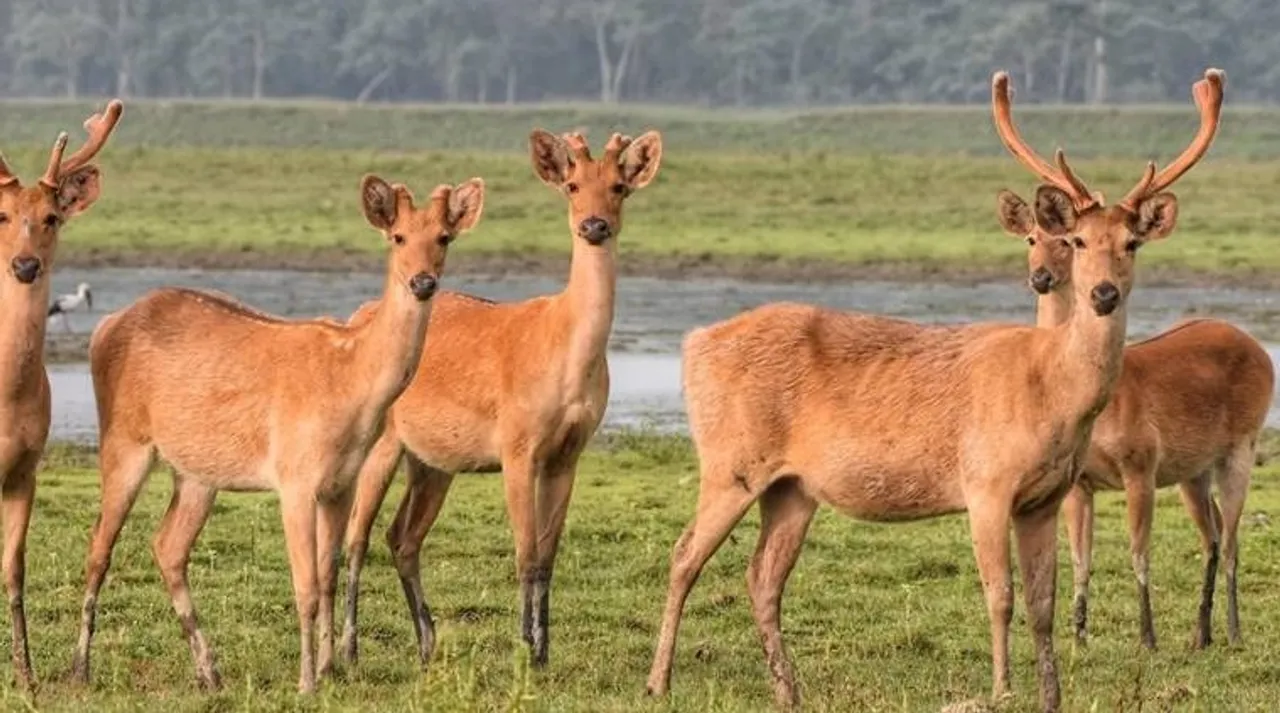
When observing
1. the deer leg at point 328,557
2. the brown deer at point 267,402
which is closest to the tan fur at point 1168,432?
the brown deer at point 267,402

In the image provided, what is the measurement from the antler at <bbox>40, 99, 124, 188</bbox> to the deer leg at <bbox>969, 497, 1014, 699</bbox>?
3660 millimetres

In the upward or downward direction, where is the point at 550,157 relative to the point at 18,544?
upward

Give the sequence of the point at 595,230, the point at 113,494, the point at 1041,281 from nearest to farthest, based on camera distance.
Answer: the point at 113,494
the point at 595,230
the point at 1041,281

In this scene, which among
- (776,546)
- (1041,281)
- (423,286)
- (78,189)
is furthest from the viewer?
(1041,281)

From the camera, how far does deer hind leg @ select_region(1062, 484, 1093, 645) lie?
41.5 feet

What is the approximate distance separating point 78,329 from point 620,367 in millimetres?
6447

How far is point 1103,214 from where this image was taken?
10.2m

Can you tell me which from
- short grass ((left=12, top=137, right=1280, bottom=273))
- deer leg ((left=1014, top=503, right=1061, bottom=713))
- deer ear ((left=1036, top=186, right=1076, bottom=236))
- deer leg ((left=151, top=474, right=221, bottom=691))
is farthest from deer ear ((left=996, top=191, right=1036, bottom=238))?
short grass ((left=12, top=137, right=1280, bottom=273))

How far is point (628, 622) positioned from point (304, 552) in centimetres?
225

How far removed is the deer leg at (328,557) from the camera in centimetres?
1108

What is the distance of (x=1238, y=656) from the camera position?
40.1 ft

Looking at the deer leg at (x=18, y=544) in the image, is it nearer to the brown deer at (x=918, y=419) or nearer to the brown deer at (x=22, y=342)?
the brown deer at (x=22, y=342)

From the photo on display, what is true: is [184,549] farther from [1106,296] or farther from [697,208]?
[697,208]

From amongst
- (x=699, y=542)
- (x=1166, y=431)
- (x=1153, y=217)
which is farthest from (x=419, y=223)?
(x=1166, y=431)
